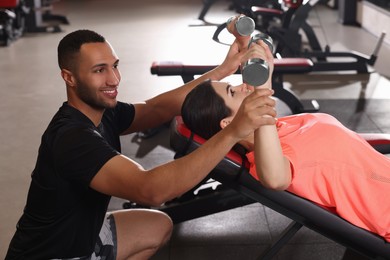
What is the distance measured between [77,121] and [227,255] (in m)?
0.88

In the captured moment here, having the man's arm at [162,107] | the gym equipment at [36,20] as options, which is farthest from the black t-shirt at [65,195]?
the gym equipment at [36,20]

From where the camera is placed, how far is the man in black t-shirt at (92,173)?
4.38 feet

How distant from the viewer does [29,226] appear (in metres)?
1.52

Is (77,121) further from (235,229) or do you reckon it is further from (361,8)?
(361,8)

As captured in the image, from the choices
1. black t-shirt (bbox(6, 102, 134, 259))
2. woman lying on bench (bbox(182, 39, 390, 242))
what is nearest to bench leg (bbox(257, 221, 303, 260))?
woman lying on bench (bbox(182, 39, 390, 242))

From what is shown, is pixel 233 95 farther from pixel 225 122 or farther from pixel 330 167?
pixel 330 167

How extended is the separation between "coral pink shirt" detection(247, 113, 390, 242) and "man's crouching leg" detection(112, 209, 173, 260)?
1.40 feet

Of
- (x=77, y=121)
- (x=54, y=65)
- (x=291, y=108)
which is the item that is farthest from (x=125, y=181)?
(x=54, y=65)

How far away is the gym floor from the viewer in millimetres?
2219

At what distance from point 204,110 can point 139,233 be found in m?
0.41

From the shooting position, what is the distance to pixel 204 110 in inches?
65.1

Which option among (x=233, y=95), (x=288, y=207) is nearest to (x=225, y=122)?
(x=233, y=95)

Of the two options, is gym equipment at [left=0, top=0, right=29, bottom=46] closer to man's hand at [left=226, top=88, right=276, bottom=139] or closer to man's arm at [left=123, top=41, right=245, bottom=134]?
man's arm at [left=123, top=41, right=245, bottom=134]

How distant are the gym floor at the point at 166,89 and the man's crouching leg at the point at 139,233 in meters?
0.35
